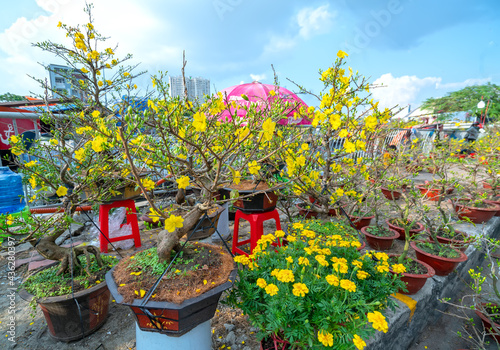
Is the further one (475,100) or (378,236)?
(475,100)

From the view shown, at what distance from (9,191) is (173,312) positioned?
12.4ft

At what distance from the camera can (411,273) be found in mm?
2039

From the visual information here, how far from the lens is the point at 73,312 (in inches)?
68.5

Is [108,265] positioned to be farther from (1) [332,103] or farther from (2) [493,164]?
(2) [493,164]

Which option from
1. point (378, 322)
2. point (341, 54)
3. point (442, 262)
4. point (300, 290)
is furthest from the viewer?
point (442, 262)

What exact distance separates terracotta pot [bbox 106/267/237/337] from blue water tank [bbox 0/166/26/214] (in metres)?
3.12

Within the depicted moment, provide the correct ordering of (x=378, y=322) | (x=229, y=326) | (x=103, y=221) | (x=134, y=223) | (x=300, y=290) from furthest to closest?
(x=134, y=223)
(x=103, y=221)
(x=229, y=326)
(x=300, y=290)
(x=378, y=322)

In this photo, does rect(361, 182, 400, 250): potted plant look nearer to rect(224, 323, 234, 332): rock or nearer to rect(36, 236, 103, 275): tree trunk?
rect(224, 323, 234, 332): rock

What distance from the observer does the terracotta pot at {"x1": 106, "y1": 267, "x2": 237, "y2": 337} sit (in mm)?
1203

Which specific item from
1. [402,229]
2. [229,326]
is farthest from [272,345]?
[402,229]

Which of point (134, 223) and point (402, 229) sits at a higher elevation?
point (134, 223)

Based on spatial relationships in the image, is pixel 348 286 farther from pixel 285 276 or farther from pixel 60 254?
pixel 60 254

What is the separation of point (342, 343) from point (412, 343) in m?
1.46

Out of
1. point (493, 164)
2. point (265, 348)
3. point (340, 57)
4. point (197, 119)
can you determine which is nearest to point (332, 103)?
point (340, 57)
